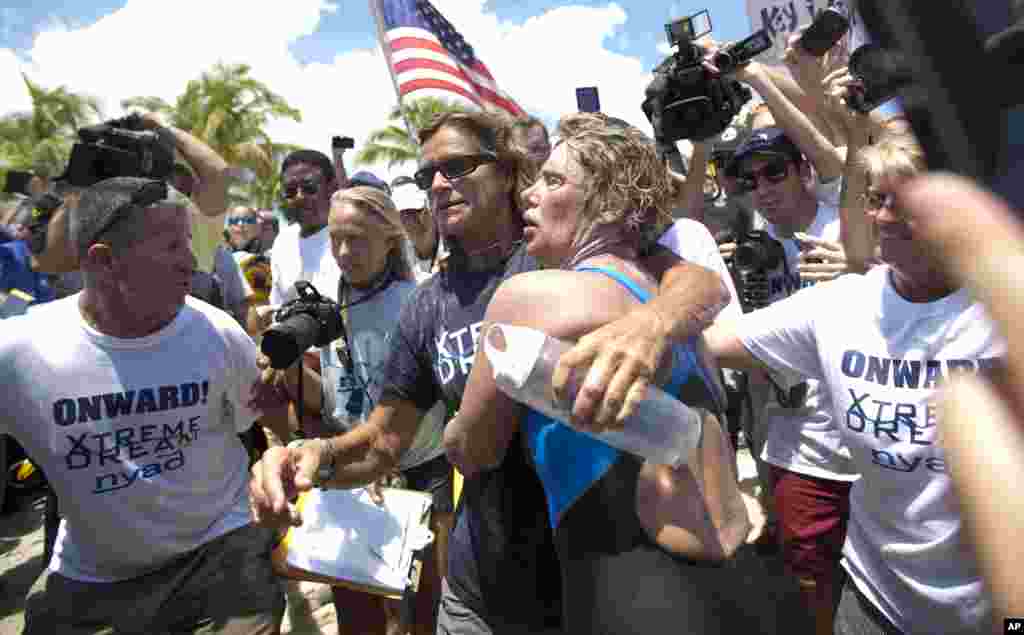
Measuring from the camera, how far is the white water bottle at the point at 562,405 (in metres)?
1.08

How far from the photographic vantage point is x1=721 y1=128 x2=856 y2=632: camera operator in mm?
2633

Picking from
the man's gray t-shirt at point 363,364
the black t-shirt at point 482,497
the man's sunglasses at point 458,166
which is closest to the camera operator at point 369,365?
the man's gray t-shirt at point 363,364

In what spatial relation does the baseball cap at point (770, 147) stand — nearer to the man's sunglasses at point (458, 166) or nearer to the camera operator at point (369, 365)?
the man's sunglasses at point (458, 166)

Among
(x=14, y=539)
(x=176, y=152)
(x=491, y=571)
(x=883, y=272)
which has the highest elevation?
(x=176, y=152)

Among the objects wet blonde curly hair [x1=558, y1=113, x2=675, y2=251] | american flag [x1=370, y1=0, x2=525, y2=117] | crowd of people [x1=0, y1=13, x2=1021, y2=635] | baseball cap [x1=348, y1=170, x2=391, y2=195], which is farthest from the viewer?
american flag [x1=370, y1=0, x2=525, y2=117]

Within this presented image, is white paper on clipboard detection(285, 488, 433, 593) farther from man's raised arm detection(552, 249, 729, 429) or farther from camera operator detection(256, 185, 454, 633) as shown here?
man's raised arm detection(552, 249, 729, 429)

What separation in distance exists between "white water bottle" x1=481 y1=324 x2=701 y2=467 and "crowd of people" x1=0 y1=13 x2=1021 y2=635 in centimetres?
3

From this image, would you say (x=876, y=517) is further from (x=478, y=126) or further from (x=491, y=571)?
(x=478, y=126)

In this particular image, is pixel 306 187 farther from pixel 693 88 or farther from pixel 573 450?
pixel 573 450

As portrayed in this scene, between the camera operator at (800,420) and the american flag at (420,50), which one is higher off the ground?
the american flag at (420,50)

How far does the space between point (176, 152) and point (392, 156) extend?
26267 millimetres

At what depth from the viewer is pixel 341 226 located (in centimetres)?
325

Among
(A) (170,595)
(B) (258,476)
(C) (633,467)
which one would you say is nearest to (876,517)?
(C) (633,467)

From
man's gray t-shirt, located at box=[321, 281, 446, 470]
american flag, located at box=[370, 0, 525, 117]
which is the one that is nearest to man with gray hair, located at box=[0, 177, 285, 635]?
man's gray t-shirt, located at box=[321, 281, 446, 470]
